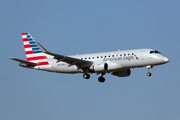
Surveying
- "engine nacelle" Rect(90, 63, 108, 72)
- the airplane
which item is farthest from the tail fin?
"engine nacelle" Rect(90, 63, 108, 72)

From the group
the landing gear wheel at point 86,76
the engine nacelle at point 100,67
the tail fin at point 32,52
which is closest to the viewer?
the engine nacelle at point 100,67

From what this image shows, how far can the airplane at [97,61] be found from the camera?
54688mm

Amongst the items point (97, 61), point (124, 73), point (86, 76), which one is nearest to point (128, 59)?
point (97, 61)

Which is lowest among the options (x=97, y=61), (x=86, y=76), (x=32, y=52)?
(x=86, y=76)

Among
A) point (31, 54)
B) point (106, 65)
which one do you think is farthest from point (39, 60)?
point (106, 65)

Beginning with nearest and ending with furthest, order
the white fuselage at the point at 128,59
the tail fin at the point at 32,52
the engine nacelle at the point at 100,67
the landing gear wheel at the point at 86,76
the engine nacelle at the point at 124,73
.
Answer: the white fuselage at the point at 128,59 < the engine nacelle at the point at 100,67 < the landing gear wheel at the point at 86,76 < the engine nacelle at the point at 124,73 < the tail fin at the point at 32,52

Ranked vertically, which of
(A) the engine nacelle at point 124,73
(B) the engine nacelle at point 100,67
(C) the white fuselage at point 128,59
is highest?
(C) the white fuselage at point 128,59

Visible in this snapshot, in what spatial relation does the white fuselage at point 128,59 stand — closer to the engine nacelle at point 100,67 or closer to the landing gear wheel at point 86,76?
the engine nacelle at point 100,67

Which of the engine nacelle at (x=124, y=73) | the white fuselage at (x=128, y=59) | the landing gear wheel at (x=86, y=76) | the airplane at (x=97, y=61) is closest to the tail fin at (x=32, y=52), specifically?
the airplane at (x=97, y=61)

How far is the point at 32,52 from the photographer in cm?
6312

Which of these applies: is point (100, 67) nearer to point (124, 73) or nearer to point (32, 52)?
point (124, 73)

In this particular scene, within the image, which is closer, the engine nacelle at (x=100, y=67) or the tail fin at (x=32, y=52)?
the engine nacelle at (x=100, y=67)

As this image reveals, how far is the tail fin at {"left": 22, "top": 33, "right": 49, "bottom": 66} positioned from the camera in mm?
61812

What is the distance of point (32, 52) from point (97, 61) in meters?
13.2
